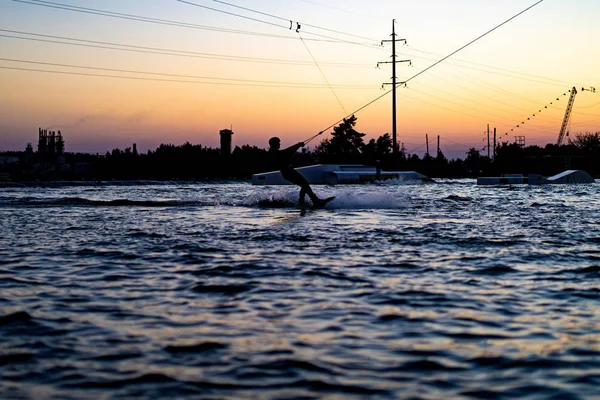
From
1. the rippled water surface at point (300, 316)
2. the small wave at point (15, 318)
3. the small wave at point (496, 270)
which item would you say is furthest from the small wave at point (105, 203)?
the small wave at point (15, 318)

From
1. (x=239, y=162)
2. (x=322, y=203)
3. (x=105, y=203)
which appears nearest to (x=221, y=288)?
(x=322, y=203)

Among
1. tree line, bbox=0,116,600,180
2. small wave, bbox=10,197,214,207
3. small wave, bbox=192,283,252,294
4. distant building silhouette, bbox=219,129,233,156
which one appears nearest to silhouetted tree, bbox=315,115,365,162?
tree line, bbox=0,116,600,180

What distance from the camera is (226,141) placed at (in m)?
79.6

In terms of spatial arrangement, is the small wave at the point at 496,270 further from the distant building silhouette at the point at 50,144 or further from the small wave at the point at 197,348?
the distant building silhouette at the point at 50,144

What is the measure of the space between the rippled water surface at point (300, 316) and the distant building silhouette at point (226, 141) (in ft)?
222

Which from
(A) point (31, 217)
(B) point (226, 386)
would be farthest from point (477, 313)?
(A) point (31, 217)

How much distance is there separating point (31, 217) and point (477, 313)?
43.4 ft

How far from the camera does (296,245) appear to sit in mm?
10586

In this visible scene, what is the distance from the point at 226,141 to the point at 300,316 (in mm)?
74942

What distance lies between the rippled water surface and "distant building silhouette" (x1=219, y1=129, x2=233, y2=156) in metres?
67.6

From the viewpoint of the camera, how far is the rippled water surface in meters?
3.91

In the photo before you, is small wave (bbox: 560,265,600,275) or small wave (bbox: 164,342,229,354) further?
small wave (bbox: 560,265,600,275)

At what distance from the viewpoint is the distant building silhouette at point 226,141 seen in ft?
259

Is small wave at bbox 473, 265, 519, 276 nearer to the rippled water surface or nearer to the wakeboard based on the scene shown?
the rippled water surface
